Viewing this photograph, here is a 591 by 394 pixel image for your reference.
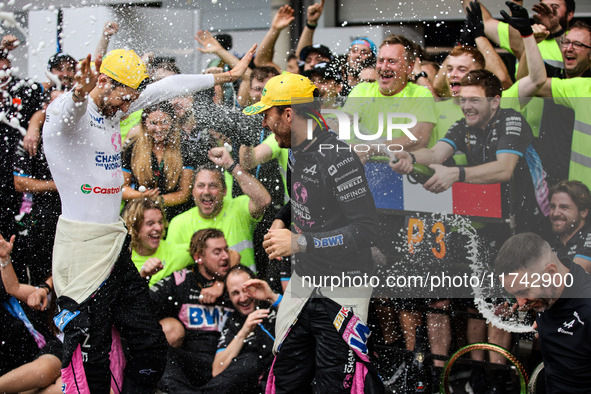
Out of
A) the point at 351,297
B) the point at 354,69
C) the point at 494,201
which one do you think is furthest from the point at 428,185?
the point at 354,69

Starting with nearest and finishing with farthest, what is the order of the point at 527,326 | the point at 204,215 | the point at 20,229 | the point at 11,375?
1. the point at 527,326
2. the point at 11,375
3. the point at 204,215
4. the point at 20,229

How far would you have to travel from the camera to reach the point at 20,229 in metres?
5.38

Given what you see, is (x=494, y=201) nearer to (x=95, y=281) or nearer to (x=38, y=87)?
(x=95, y=281)

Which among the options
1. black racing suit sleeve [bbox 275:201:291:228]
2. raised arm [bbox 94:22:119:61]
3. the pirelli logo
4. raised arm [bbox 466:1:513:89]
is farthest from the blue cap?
raised arm [bbox 94:22:119:61]

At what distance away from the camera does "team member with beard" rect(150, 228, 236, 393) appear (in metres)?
4.64

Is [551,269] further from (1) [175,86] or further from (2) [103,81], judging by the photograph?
(2) [103,81]

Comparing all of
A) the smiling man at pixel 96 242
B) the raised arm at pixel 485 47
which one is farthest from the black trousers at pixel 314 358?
the raised arm at pixel 485 47

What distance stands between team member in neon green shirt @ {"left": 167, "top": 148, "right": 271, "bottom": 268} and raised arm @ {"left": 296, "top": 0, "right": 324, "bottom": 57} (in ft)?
3.86

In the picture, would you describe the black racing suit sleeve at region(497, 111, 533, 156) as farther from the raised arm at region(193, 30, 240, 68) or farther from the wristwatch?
the raised arm at region(193, 30, 240, 68)

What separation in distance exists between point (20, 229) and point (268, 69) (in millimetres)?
2269

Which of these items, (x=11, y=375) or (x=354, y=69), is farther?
(x=354, y=69)

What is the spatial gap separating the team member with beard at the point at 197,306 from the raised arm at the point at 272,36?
1.41m

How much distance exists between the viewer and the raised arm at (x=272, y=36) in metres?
5.26

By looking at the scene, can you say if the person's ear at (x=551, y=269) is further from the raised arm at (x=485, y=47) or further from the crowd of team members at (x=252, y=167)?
the raised arm at (x=485, y=47)
